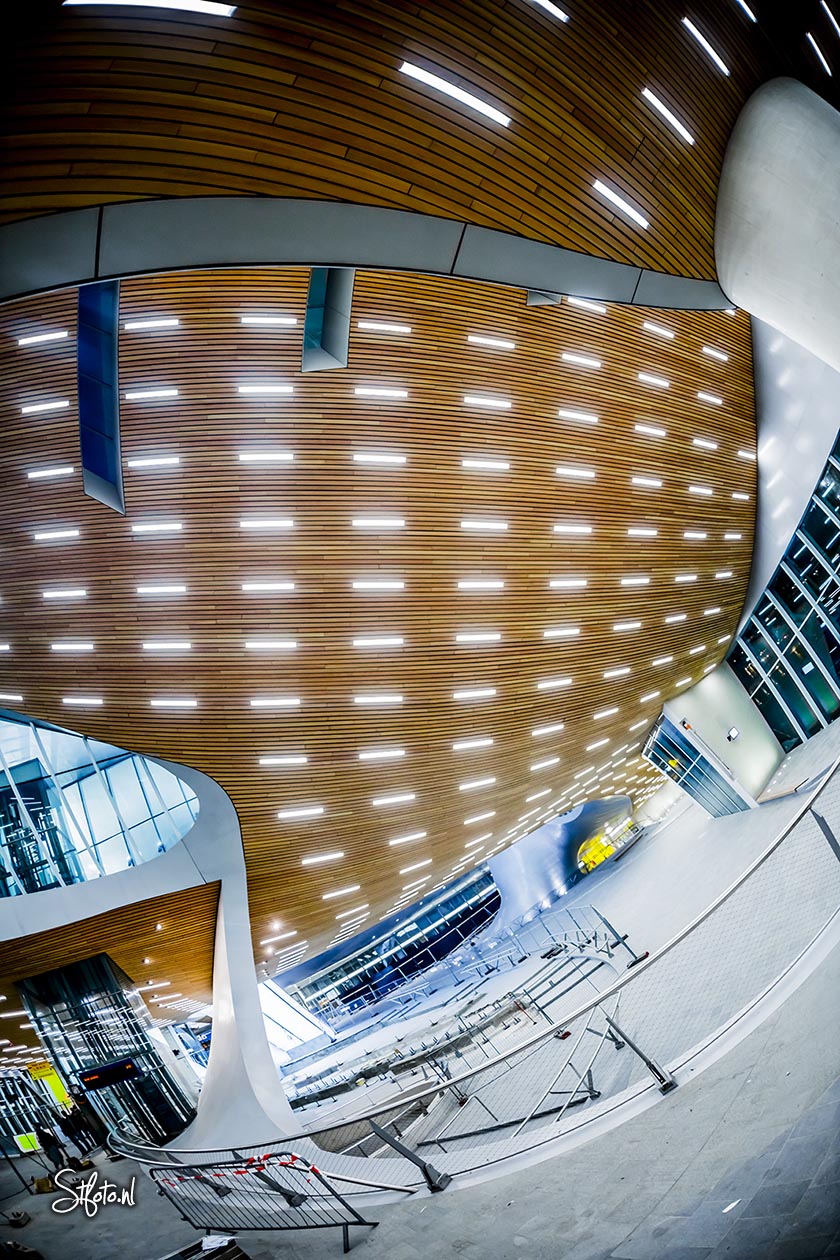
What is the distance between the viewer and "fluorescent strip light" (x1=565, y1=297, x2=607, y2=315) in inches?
431

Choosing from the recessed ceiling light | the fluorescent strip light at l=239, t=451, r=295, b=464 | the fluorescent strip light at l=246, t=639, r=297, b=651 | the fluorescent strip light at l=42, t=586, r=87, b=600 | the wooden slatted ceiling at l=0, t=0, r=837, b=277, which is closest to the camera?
the wooden slatted ceiling at l=0, t=0, r=837, b=277

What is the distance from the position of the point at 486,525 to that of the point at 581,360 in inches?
129

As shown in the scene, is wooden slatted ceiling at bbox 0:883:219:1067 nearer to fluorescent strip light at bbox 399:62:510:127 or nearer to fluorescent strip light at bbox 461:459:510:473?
fluorescent strip light at bbox 461:459:510:473

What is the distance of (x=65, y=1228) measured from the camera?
360 inches

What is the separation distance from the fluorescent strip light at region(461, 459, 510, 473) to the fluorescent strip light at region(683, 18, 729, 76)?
6041mm

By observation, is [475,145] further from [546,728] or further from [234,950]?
[234,950]

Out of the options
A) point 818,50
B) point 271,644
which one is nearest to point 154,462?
point 271,644

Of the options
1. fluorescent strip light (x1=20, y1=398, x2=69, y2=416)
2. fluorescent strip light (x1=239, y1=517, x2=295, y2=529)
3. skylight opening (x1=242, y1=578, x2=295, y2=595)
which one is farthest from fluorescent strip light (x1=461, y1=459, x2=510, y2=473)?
fluorescent strip light (x1=20, y1=398, x2=69, y2=416)

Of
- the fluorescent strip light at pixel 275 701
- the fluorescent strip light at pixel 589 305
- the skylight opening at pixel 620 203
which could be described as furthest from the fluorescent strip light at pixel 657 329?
the fluorescent strip light at pixel 275 701

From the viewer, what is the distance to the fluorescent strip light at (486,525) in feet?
42.0

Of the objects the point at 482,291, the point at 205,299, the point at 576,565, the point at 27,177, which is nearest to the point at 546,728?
the point at 576,565

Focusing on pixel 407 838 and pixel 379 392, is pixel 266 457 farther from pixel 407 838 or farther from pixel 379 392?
pixel 407 838

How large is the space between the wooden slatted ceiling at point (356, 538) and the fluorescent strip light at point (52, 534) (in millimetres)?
106

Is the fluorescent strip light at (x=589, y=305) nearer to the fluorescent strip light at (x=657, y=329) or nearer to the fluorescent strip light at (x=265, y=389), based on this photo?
the fluorescent strip light at (x=657, y=329)
